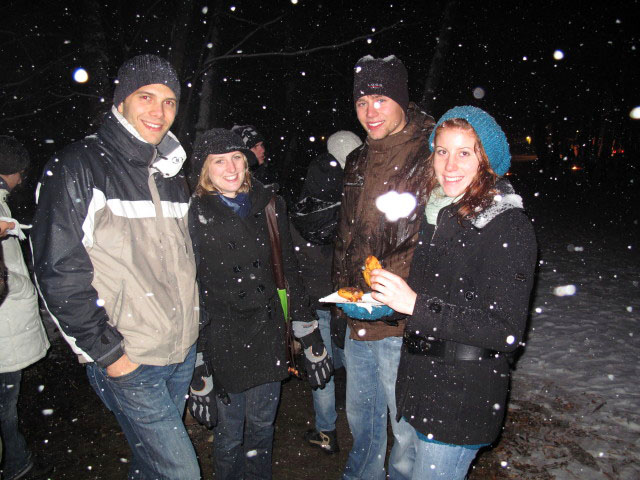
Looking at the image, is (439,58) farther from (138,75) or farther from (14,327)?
(14,327)

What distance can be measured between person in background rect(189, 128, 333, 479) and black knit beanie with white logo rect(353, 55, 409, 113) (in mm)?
932

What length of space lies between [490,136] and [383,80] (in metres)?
1.00

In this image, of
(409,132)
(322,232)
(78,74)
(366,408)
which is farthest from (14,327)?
(78,74)

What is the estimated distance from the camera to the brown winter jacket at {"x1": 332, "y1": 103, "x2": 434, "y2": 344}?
2.48 metres

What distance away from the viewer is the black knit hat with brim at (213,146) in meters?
2.75

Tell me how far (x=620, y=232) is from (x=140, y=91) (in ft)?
48.1

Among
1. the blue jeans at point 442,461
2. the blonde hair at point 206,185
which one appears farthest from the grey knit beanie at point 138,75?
the blue jeans at point 442,461

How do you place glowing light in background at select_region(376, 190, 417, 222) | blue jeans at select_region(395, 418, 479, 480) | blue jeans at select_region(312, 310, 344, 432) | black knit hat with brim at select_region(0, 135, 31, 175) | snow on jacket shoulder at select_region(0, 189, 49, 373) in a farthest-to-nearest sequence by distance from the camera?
blue jeans at select_region(312, 310, 344, 432)
black knit hat with brim at select_region(0, 135, 31, 175)
snow on jacket shoulder at select_region(0, 189, 49, 373)
glowing light in background at select_region(376, 190, 417, 222)
blue jeans at select_region(395, 418, 479, 480)

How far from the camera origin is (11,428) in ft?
10.3

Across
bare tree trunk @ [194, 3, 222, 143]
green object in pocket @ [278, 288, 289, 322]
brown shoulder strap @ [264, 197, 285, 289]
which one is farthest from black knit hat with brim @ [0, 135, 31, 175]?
bare tree trunk @ [194, 3, 222, 143]

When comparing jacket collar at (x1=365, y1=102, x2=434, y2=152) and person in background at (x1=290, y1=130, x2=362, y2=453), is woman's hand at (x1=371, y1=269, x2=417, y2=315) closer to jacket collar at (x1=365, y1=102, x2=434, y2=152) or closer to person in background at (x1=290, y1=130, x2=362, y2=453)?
jacket collar at (x1=365, y1=102, x2=434, y2=152)

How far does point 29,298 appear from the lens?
3.13 meters

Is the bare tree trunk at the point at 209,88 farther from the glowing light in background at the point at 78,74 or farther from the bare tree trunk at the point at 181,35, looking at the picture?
the glowing light in background at the point at 78,74

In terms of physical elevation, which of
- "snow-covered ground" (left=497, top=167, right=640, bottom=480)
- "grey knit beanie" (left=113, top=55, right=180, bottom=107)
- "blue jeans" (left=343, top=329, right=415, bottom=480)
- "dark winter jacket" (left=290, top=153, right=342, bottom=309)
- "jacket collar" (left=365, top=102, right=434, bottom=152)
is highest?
"grey knit beanie" (left=113, top=55, right=180, bottom=107)
